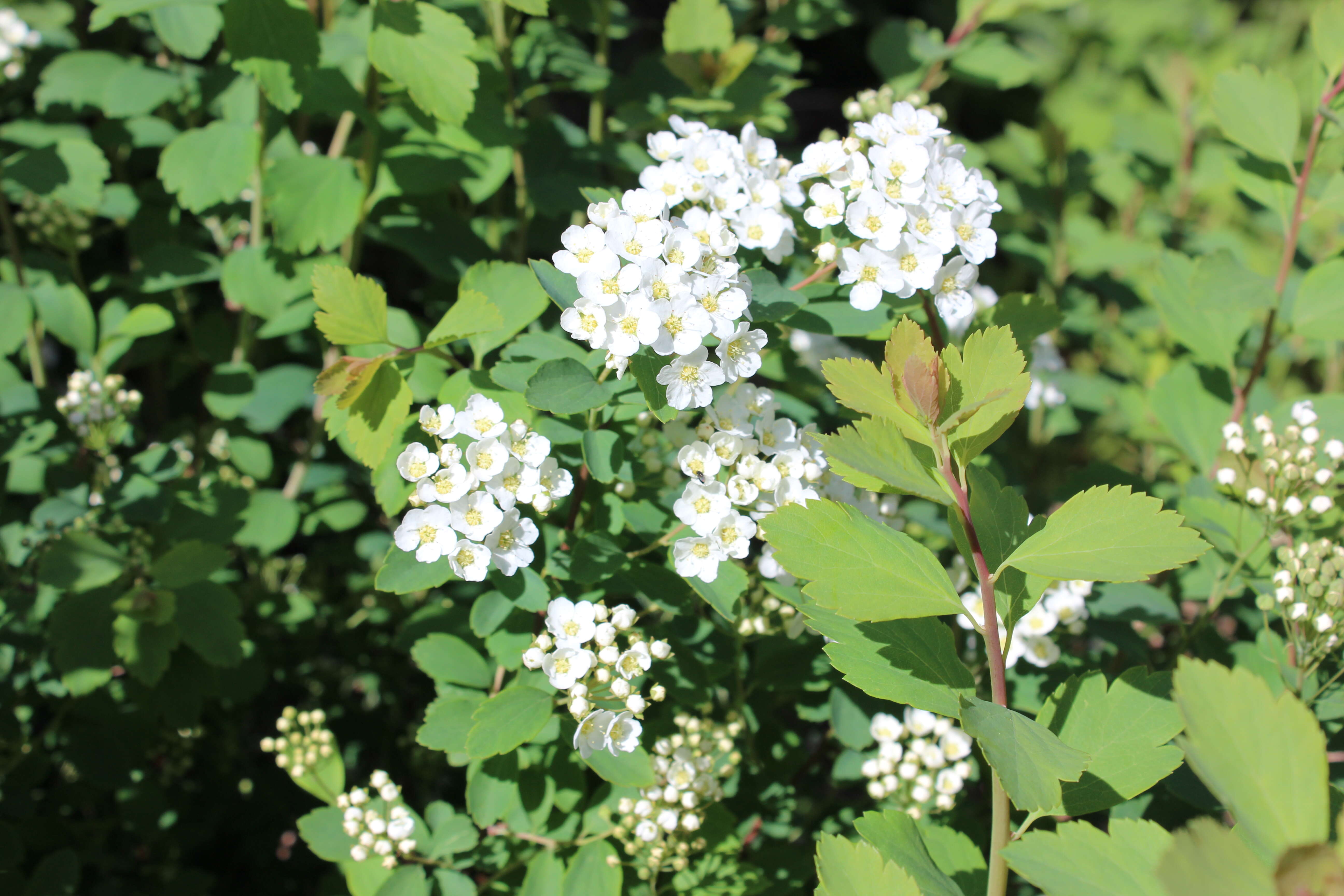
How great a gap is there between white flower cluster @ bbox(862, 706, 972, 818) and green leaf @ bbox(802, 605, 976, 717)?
0.42 m

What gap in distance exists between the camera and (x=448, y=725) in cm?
146

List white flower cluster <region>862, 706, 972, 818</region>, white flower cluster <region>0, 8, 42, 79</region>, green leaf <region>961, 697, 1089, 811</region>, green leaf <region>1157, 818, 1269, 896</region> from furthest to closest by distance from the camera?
white flower cluster <region>0, 8, 42, 79</region>
white flower cluster <region>862, 706, 972, 818</region>
green leaf <region>961, 697, 1089, 811</region>
green leaf <region>1157, 818, 1269, 896</region>

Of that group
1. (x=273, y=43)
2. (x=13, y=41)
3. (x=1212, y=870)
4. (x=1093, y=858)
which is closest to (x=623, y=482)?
(x=1093, y=858)

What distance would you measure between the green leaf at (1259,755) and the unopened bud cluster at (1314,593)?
685 mm

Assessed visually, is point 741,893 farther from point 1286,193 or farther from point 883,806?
point 1286,193

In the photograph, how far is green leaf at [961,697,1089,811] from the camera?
104 centimetres

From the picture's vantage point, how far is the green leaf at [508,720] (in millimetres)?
1328

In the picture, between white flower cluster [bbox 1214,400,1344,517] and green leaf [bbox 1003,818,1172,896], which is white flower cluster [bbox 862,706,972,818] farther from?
white flower cluster [bbox 1214,400,1344,517]

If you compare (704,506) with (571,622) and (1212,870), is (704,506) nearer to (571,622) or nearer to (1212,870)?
(571,622)

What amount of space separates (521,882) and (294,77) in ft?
5.14

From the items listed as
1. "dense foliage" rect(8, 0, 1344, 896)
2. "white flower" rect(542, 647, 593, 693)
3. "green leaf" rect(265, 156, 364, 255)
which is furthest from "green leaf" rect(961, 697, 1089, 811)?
"green leaf" rect(265, 156, 364, 255)

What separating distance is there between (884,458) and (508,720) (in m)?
0.68

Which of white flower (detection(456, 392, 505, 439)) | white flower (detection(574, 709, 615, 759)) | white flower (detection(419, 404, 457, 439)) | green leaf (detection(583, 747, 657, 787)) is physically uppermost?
white flower (detection(456, 392, 505, 439))

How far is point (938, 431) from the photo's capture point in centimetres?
113
